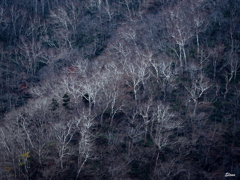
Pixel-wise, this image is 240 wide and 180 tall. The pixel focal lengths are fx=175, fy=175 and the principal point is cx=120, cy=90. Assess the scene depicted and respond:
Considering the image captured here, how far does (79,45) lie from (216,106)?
117ft

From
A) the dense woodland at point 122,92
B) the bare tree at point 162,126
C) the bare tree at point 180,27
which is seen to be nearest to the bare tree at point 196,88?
the dense woodland at point 122,92

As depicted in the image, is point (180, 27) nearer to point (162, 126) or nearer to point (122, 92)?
point (122, 92)

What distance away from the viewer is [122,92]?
104ft

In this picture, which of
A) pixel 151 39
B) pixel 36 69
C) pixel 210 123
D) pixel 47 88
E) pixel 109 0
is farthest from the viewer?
pixel 109 0

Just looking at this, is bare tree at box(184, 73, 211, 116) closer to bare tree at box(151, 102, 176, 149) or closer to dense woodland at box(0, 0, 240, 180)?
dense woodland at box(0, 0, 240, 180)

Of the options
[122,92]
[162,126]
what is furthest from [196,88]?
[122,92]

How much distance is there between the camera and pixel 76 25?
51219 millimetres

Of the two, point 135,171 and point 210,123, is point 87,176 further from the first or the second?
point 210,123

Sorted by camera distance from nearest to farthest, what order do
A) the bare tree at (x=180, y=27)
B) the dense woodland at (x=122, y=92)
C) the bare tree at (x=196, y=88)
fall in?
the dense woodland at (x=122, y=92), the bare tree at (x=196, y=88), the bare tree at (x=180, y=27)

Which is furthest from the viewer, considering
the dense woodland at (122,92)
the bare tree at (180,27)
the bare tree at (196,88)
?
the bare tree at (180,27)

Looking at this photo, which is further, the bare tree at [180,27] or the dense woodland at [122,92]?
the bare tree at [180,27]

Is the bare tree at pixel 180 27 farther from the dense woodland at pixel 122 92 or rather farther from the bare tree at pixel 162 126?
the bare tree at pixel 162 126

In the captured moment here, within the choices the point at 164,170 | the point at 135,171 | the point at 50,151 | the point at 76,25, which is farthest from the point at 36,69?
the point at 164,170

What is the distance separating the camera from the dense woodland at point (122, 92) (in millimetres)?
21141
